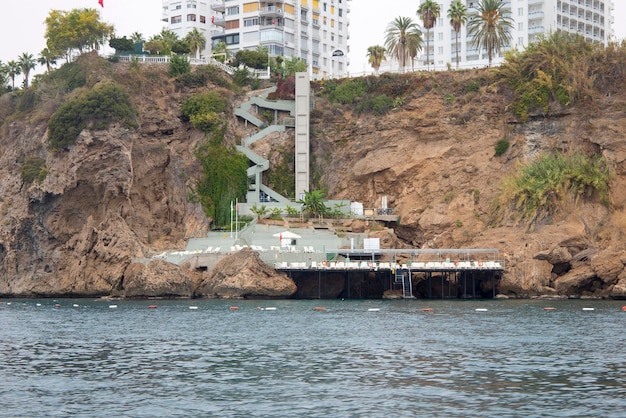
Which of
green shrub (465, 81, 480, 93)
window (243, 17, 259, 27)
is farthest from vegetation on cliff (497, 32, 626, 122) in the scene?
window (243, 17, 259, 27)

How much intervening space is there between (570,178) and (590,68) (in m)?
15.1

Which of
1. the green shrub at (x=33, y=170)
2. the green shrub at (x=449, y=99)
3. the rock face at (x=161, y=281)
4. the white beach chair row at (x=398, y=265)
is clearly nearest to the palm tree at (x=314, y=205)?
the white beach chair row at (x=398, y=265)

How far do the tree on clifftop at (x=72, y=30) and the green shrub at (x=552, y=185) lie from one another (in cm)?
5161

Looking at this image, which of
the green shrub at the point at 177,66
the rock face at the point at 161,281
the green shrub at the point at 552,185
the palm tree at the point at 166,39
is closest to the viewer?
the rock face at the point at 161,281

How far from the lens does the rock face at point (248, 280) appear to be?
93.8m

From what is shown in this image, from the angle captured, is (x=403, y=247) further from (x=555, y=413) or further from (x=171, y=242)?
(x=555, y=413)

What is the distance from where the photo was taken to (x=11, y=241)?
108 meters

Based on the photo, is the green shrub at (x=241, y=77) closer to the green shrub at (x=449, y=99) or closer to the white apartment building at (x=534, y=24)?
the green shrub at (x=449, y=99)

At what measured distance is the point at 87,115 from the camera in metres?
109

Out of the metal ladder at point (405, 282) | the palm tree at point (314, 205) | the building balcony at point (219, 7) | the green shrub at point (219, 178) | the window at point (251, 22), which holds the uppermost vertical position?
the building balcony at point (219, 7)

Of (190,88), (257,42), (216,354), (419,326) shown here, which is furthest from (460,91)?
(216,354)

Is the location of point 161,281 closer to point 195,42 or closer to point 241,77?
point 241,77

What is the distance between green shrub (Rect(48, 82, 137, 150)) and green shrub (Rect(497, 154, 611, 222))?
1568 inches

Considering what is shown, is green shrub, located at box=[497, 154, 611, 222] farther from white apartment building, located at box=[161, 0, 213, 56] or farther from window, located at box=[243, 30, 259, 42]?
white apartment building, located at box=[161, 0, 213, 56]
